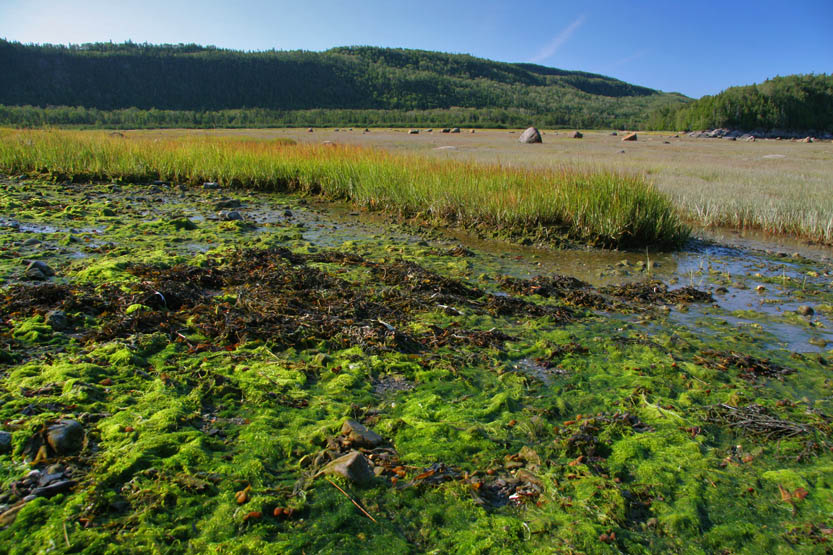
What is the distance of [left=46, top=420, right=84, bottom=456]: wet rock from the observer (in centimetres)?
213

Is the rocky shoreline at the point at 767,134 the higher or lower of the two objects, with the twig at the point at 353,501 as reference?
higher

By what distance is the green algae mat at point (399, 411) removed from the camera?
6.36 ft

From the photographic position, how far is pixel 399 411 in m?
2.84

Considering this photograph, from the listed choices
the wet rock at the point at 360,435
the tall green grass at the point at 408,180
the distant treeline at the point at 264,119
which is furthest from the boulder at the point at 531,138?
the wet rock at the point at 360,435

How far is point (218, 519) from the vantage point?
190cm

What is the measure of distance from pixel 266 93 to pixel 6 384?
10608 centimetres

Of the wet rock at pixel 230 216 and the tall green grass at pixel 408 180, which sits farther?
the wet rock at pixel 230 216

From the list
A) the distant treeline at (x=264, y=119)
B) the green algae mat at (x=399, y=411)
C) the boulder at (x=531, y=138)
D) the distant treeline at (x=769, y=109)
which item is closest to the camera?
the green algae mat at (x=399, y=411)

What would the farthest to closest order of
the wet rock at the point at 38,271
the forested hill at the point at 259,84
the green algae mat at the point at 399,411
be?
the forested hill at the point at 259,84
the wet rock at the point at 38,271
the green algae mat at the point at 399,411

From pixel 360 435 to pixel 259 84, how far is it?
364 ft

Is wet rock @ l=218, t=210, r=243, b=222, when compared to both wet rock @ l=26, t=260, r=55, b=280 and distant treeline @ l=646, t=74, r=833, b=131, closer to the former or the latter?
wet rock @ l=26, t=260, r=55, b=280

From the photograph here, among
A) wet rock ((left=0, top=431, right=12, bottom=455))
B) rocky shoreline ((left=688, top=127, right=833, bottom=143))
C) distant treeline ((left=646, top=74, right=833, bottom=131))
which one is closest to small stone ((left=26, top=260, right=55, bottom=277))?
wet rock ((left=0, top=431, right=12, bottom=455))

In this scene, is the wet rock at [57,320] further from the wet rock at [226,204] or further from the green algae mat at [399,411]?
the wet rock at [226,204]

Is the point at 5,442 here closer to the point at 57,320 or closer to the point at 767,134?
the point at 57,320
